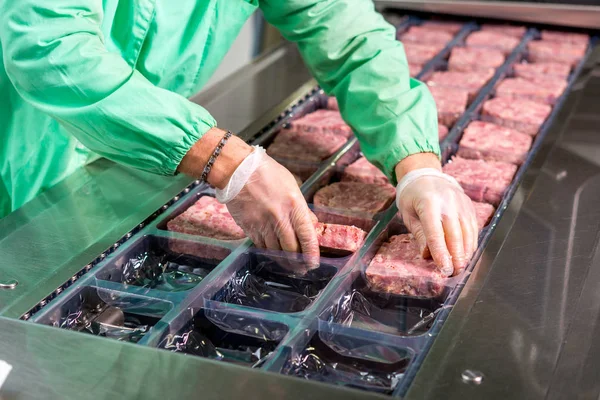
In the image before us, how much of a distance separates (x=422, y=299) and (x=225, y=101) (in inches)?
49.9

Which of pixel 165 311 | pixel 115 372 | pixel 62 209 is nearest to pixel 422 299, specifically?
pixel 165 311

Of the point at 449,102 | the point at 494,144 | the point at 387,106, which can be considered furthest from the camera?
the point at 449,102

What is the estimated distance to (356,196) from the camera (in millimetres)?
2123

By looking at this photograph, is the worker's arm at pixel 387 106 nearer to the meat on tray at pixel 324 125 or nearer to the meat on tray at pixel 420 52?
the meat on tray at pixel 324 125

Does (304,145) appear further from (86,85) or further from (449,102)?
(86,85)

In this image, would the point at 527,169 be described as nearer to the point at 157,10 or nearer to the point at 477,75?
the point at 477,75

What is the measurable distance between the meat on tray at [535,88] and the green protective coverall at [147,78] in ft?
2.16

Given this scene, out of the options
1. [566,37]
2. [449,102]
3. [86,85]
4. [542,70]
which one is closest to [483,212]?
[449,102]

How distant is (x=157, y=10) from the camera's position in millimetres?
2031

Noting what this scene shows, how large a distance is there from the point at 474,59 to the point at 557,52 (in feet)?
1.19

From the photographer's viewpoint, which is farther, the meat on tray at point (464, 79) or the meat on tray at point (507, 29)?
the meat on tray at point (507, 29)

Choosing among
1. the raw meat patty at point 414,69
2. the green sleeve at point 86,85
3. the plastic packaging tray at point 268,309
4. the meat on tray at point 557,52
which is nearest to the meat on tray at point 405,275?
the plastic packaging tray at point 268,309

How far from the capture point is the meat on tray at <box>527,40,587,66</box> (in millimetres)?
3051

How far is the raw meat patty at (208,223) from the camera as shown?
193 cm
